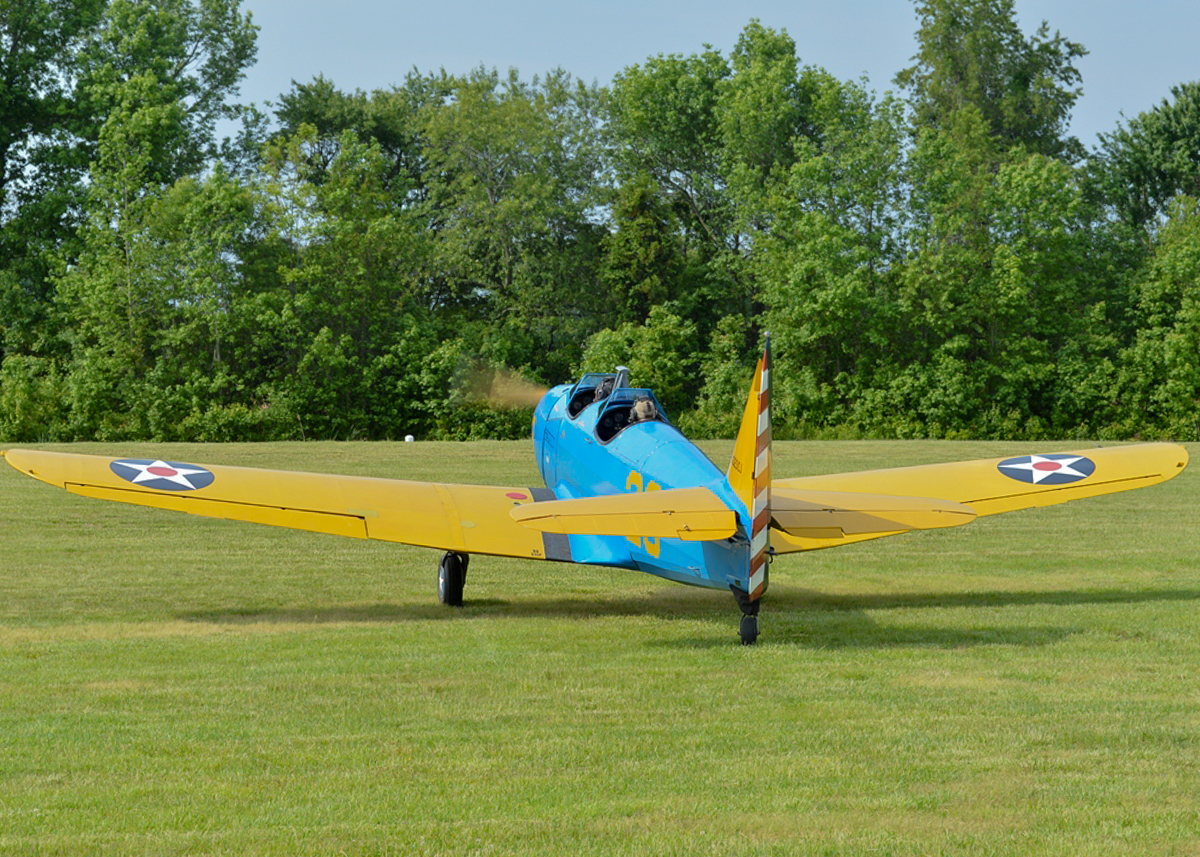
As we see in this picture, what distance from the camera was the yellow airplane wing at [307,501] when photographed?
30.9 feet

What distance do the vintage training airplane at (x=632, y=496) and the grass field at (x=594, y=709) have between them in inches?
22.0

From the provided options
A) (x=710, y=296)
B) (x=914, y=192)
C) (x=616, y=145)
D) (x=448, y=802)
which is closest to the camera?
(x=448, y=802)

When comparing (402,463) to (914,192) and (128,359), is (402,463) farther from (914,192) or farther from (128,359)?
(914,192)

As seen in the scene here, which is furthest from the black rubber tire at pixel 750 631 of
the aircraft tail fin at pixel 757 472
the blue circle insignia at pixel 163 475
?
the blue circle insignia at pixel 163 475

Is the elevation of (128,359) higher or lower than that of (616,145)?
lower

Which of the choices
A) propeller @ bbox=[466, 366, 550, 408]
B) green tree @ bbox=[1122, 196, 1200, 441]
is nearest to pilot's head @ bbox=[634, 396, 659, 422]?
propeller @ bbox=[466, 366, 550, 408]

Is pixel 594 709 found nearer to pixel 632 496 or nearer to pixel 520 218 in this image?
pixel 632 496

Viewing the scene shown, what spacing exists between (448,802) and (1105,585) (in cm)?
771

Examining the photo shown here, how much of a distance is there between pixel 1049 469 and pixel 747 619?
3.98m

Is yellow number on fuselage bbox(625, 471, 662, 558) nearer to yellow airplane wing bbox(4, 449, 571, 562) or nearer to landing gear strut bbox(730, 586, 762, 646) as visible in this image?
yellow airplane wing bbox(4, 449, 571, 562)

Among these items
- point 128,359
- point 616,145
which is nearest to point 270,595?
point 128,359

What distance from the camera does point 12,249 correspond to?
4431cm

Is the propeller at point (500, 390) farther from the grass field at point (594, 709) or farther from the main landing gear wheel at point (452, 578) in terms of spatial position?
the main landing gear wheel at point (452, 578)

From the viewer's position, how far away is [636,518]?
25.2ft
